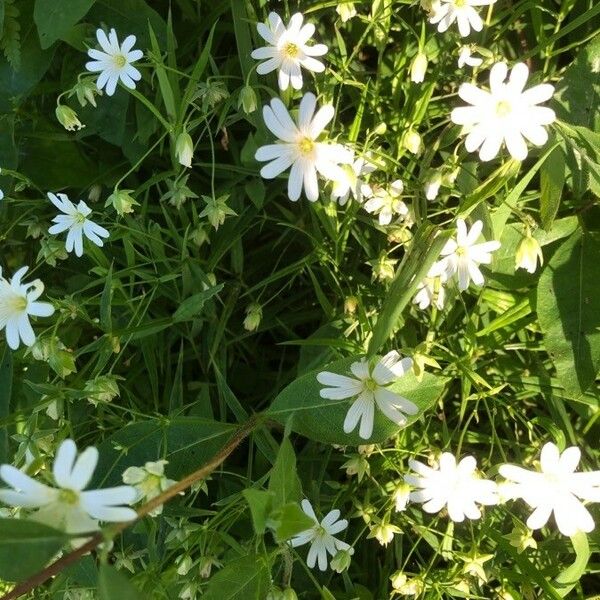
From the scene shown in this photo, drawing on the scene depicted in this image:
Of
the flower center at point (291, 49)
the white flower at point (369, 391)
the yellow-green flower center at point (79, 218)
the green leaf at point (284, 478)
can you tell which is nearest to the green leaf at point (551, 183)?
the white flower at point (369, 391)

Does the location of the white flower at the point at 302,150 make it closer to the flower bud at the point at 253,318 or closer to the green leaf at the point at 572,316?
the flower bud at the point at 253,318

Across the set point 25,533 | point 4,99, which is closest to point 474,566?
point 25,533

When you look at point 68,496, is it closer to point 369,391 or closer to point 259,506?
point 259,506

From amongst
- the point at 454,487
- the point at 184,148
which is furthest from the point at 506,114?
the point at 454,487

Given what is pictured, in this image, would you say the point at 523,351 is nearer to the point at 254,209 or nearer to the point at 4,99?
the point at 254,209

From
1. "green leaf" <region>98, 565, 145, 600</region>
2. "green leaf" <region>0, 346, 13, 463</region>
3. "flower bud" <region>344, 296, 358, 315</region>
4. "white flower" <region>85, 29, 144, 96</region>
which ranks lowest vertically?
"green leaf" <region>98, 565, 145, 600</region>

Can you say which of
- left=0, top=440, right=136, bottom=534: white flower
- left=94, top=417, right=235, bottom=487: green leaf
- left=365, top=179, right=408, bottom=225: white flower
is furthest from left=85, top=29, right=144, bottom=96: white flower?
left=0, top=440, right=136, bottom=534: white flower

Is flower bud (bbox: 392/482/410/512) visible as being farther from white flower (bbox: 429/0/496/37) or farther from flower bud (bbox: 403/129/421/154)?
white flower (bbox: 429/0/496/37)
